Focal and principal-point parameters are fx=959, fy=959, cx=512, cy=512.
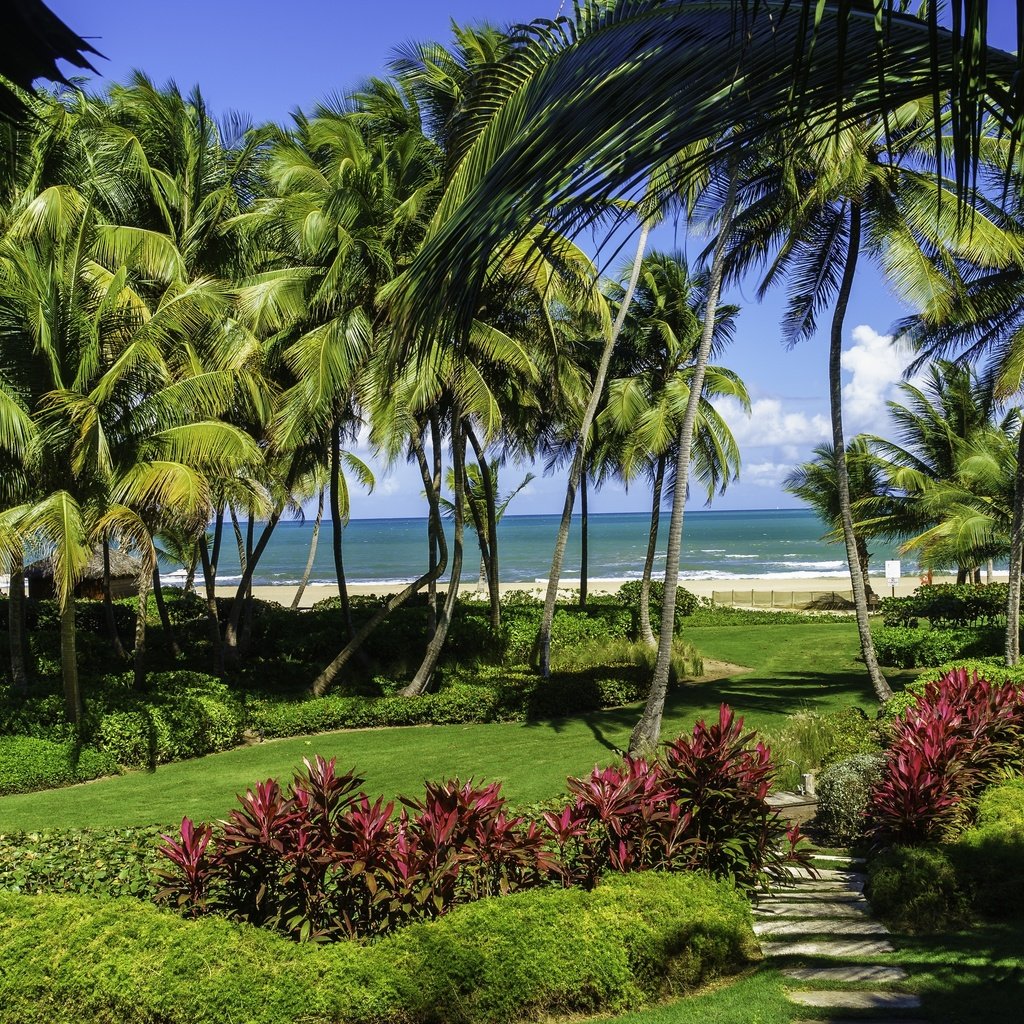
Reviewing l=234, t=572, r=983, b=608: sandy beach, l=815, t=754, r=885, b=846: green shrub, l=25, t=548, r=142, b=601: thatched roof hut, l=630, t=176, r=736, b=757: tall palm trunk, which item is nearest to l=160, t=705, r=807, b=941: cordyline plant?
l=815, t=754, r=885, b=846: green shrub

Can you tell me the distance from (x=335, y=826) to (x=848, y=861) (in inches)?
174

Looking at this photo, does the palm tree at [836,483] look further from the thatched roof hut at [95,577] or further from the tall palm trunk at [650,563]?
the thatched roof hut at [95,577]

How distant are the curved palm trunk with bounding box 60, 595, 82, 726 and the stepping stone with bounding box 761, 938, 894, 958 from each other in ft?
33.3

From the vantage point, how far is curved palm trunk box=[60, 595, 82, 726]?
12.8m

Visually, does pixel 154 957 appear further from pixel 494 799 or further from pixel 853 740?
pixel 853 740

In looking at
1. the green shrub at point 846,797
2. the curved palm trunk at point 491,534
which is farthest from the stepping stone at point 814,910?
the curved palm trunk at point 491,534

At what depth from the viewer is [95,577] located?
26.6 m

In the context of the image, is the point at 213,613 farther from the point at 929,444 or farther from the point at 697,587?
the point at 697,587

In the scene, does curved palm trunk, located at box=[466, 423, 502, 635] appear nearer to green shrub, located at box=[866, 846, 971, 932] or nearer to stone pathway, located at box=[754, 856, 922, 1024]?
stone pathway, located at box=[754, 856, 922, 1024]

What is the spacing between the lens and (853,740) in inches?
447

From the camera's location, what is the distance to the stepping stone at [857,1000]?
4762 millimetres

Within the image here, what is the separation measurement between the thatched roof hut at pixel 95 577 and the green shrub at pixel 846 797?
2035 centimetres

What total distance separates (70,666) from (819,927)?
10.5 m

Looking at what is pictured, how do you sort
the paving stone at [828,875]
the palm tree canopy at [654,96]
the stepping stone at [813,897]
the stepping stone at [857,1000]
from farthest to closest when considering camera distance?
the paving stone at [828,875] → the stepping stone at [813,897] → the stepping stone at [857,1000] → the palm tree canopy at [654,96]
